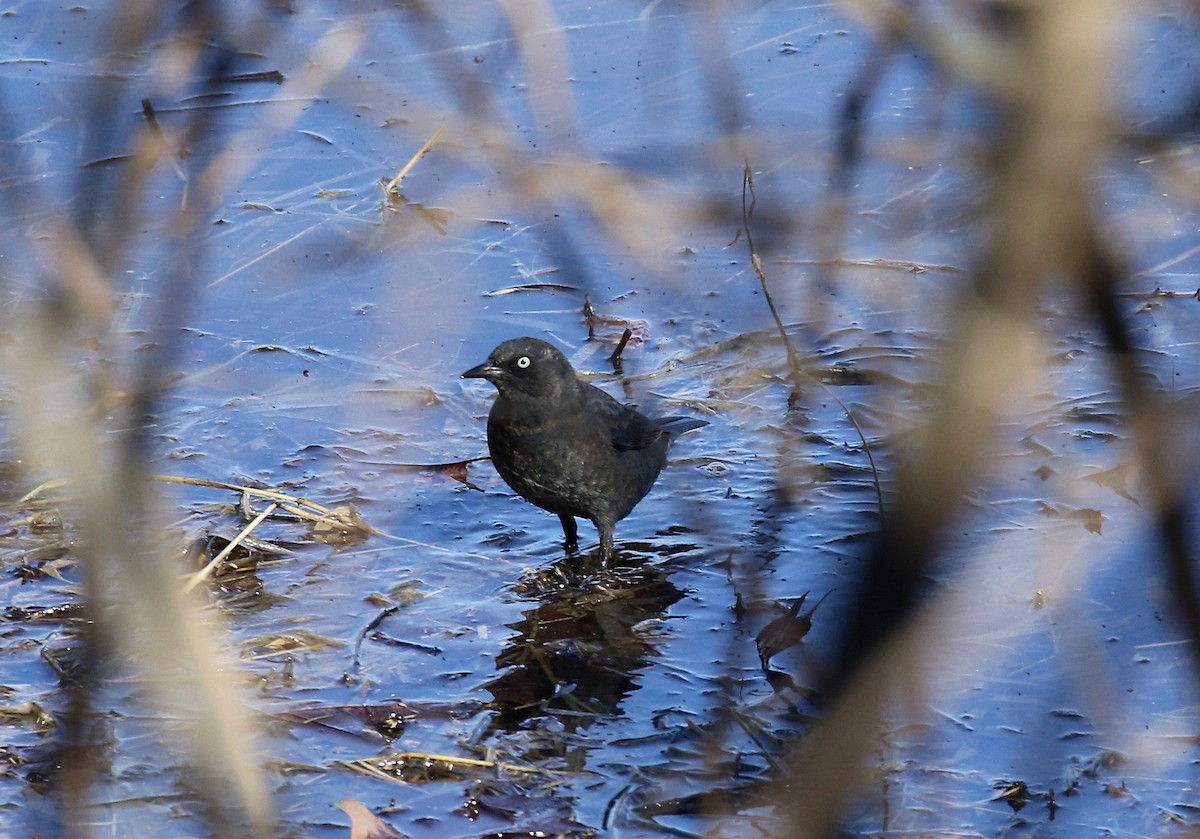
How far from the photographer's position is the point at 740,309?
8320 mm

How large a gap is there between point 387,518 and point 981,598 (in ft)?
8.36

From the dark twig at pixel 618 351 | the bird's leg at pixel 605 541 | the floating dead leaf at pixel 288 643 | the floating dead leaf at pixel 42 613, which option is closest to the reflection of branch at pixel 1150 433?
the floating dead leaf at pixel 288 643

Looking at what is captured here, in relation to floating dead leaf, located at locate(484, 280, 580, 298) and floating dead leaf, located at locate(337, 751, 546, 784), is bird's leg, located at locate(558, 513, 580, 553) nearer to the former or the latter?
floating dead leaf, located at locate(337, 751, 546, 784)

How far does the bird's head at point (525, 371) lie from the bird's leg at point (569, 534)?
542 mm

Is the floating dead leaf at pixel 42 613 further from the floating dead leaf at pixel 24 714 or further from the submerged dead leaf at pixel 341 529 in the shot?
the submerged dead leaf at pixel 341 529

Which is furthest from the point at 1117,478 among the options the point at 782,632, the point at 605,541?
the point at 605,541

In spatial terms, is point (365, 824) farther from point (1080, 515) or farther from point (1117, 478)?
point (1117, 478)

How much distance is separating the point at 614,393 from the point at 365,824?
3725 millimetres

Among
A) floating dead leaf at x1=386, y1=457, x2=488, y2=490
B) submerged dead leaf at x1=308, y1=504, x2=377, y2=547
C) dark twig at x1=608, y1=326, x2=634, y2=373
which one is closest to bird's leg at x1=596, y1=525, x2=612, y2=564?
floating dead leaf at x1=386, y1=457, x2=488, y2=490

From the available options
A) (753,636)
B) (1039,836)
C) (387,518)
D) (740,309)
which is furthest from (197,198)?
(740,309)

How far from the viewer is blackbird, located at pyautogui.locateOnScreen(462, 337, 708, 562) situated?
6.37 metres

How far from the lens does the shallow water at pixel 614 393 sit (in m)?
2.71

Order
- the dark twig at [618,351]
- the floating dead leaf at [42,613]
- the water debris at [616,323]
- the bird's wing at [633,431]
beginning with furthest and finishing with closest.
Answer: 1. the water debris at [616,323]
2. the dark twig at [618,351]
3. the bird's wing at [633,431]
4. the floating dead leaf at [42,613]

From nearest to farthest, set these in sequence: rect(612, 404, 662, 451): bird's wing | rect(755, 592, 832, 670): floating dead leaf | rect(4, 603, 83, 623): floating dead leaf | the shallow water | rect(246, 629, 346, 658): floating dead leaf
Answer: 1. the shallow water
2. rect(755, 592, 832, 670): floating dead leaf
3. rect(246, 629, 346, 658): floating dead leaf
4. rect(4, 603, 83, 623): floating dead leaf
5. rect(612, 404, 662, 451): bird's wing
